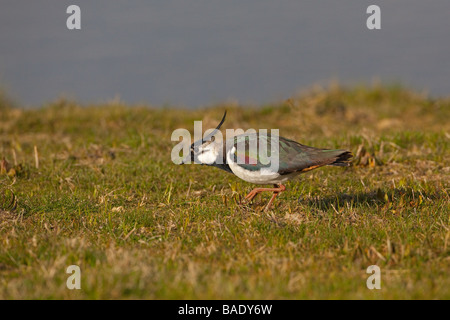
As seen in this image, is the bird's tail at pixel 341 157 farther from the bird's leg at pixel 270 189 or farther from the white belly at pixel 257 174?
the bird's leg at pixel 270 189

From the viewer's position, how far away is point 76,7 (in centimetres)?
773

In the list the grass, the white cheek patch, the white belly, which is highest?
the white cheek patch

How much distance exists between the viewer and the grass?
4273 mm

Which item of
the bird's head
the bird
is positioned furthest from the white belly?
the bird's head

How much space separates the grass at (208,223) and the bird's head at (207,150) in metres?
0.52

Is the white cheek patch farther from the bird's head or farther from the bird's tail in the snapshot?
the bird's tail

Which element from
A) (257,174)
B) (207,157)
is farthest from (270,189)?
Result: (207,157)

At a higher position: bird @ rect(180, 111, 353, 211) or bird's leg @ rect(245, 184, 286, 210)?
bird @ rect(180, 111, 353, 211)

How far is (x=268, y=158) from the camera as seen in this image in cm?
575

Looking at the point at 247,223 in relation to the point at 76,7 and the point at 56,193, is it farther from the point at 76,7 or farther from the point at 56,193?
the point at 76,7

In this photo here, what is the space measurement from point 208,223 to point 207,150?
0.82 meters

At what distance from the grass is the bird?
0.42 m

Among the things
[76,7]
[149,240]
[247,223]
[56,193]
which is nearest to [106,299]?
[149,240]
